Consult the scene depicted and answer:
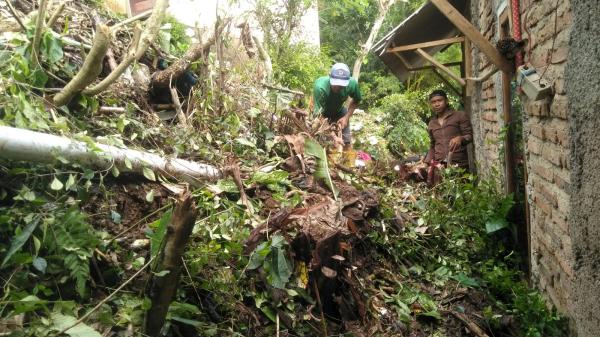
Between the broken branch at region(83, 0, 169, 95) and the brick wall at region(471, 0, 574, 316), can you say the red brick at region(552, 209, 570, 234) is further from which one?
the broken branch at region(83, 0, 169, 95)

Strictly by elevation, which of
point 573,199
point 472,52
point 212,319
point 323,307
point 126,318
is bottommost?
point 323,307

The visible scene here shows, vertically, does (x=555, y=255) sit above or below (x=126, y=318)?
below

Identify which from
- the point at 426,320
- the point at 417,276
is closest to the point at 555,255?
the point at 426,320

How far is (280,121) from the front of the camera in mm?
4895

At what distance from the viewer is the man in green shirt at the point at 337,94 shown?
6.27m

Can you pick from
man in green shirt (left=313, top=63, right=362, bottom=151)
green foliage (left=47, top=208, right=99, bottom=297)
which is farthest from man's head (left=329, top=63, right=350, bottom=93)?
green foliage (left=47, top=208, right=99, bottom=297)

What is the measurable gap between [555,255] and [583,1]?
1.60m

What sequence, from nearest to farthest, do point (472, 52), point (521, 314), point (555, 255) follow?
point (555, 255) → point (521, 314) → point (472, 52)

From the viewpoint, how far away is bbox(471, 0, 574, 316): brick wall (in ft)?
8.46

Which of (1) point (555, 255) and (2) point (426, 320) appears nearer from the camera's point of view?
(1) point (555, 255)

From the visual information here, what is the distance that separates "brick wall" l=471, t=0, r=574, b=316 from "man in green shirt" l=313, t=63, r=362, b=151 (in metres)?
3.04

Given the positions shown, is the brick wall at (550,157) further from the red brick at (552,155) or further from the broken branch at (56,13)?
the broken branch at (56,13)

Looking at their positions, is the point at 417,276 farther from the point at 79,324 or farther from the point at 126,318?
the point at 79,324

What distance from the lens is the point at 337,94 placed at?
6527 mm
